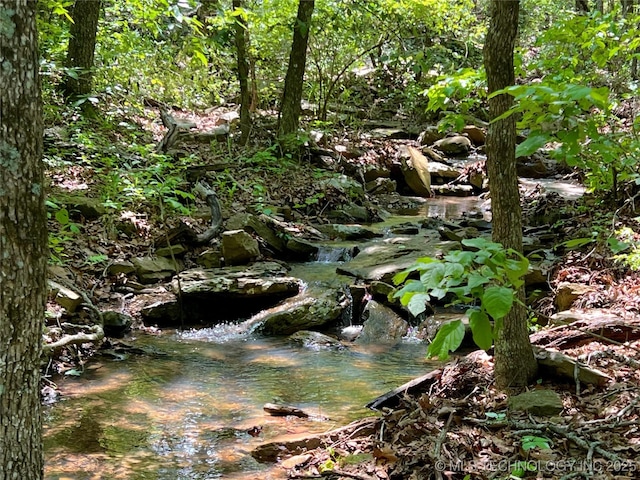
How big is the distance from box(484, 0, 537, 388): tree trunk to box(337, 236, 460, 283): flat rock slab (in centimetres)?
420

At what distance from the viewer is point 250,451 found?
4.16 metres

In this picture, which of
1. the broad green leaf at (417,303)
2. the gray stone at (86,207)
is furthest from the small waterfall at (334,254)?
the broad green leaf at (417,303)

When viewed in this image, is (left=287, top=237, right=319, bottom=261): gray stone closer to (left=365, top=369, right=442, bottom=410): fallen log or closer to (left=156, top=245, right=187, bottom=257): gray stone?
(left=156, top=245, right=187, bottom=257): gray stone

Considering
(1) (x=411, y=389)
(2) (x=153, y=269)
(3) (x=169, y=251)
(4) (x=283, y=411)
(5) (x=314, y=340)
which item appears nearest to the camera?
(1) (x=411, y=389)

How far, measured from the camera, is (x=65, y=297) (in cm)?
662

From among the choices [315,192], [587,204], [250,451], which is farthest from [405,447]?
[315,192]

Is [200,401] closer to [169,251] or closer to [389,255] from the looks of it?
[169,251]

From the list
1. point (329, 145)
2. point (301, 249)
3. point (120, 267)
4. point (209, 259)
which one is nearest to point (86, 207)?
point (120, 267)

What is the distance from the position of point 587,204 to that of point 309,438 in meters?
7.11

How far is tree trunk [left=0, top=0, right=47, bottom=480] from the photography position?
2365mm

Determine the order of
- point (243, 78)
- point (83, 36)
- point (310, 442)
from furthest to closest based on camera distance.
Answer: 1. point (243, 78)
2. point (83, 36)
3. point (310, 442)

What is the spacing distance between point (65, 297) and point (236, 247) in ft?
9.35

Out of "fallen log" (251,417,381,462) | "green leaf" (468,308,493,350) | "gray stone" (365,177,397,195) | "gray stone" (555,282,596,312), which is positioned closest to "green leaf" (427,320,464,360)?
"green leaf" (468,308,493,350)

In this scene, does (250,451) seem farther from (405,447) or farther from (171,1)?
(171,1)
